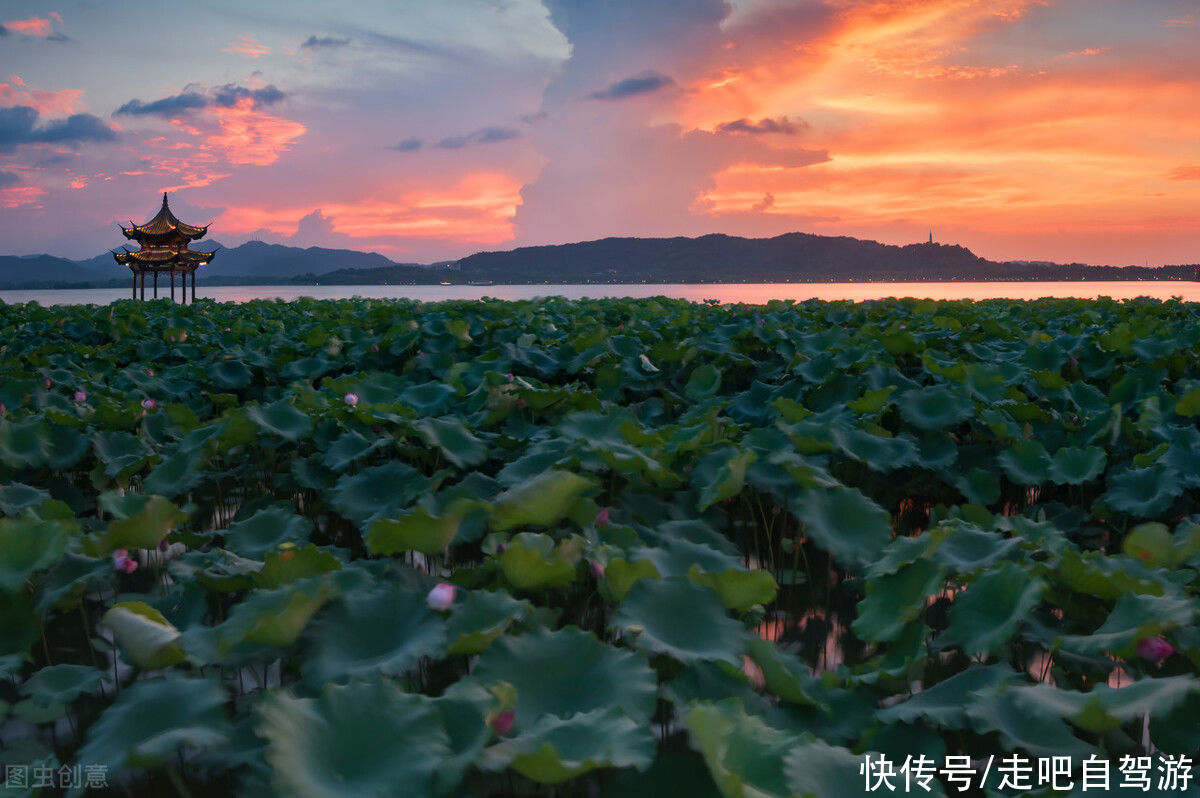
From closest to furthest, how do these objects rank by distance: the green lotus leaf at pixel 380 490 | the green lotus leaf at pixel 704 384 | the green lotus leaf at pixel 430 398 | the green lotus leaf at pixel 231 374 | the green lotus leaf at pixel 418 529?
the green lotus leaf at pixel 418 529 < the green lotus leaf at pixel 380 490 < the green lotus leaf at pixel 430 398 < the green lotus leaf at pixel 704 384 < the green lotus leaf at pixel 231 374

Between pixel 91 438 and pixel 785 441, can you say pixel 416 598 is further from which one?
pixel 91 438

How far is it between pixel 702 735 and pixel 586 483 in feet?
3.70

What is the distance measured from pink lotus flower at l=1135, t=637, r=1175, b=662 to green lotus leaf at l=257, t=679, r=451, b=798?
1.42 m

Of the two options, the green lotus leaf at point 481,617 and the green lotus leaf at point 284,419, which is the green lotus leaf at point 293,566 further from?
the green lotus leaf at point 284,419

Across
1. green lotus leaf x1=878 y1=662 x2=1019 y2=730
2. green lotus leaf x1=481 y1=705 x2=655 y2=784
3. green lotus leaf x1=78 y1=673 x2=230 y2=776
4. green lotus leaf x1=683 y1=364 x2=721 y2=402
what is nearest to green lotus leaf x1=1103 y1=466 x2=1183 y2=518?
green lotus leaf x1=878 y1=662 x2=1019 y2=730

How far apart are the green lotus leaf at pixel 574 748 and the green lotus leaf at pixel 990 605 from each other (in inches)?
37.0

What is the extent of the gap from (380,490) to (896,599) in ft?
6.06

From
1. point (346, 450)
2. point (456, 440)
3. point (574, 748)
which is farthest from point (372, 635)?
point (346, 450)

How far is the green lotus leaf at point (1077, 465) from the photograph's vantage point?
317 cm

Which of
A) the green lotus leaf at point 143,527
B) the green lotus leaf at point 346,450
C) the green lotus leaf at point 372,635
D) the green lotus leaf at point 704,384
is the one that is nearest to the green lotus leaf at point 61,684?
the green lotus leaf at point 143,527

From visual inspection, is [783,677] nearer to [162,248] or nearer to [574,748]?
[574,748]

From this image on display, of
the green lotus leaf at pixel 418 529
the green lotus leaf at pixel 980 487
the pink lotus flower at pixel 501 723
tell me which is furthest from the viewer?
the green lotus leaf at pixel 980 487

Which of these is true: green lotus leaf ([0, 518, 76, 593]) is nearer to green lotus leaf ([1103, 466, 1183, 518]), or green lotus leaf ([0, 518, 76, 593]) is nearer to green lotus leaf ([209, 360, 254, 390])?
green lotus leaf ([1103, 466, 1183, 518])

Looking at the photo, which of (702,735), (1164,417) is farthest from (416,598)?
(1164,417)
